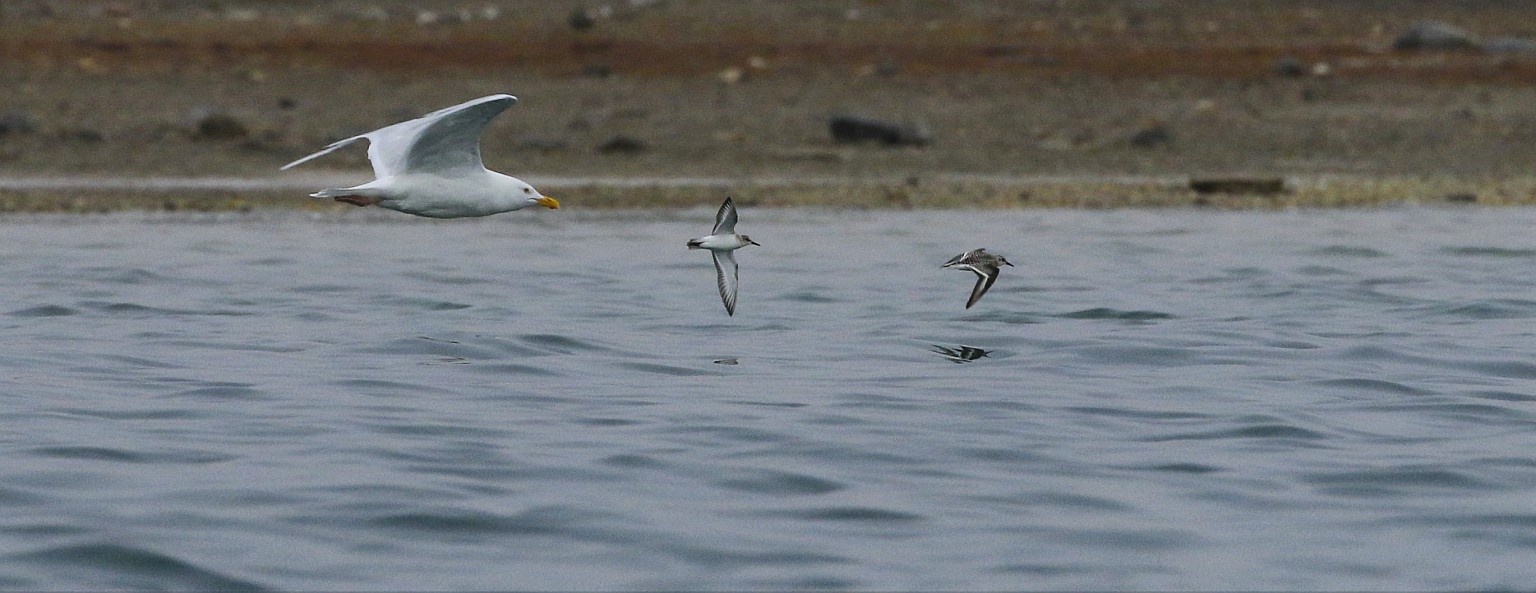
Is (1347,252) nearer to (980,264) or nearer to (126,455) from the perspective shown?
(980,264)

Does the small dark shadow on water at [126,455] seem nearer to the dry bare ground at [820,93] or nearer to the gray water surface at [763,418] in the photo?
the gray water surface at [763,418]

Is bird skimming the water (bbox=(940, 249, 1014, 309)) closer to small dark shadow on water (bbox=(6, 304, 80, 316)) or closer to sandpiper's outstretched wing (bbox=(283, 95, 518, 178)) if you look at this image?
sandpiper's outstretched wing (bbox=(283, 95, 518, 178))

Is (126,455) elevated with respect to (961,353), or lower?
lower

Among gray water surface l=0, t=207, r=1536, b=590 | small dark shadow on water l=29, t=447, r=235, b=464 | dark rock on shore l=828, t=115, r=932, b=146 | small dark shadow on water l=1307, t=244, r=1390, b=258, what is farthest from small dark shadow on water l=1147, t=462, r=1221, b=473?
dark rock on shore l=828, t=115, r=932, b=146

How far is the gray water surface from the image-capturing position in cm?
768

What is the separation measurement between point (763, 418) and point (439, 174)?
2.45 metres

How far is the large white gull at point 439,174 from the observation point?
A: 444 inches

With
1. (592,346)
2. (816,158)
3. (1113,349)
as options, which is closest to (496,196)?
(592,346)

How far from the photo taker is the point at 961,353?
1298 centimetres

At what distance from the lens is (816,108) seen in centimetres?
3105

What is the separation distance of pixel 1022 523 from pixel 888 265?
9835 mm

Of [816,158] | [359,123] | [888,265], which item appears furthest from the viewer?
[359,123]

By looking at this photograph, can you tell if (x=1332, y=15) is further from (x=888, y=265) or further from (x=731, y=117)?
(x=888, y=265)

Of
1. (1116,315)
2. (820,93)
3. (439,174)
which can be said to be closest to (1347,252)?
→ (1116,315)
